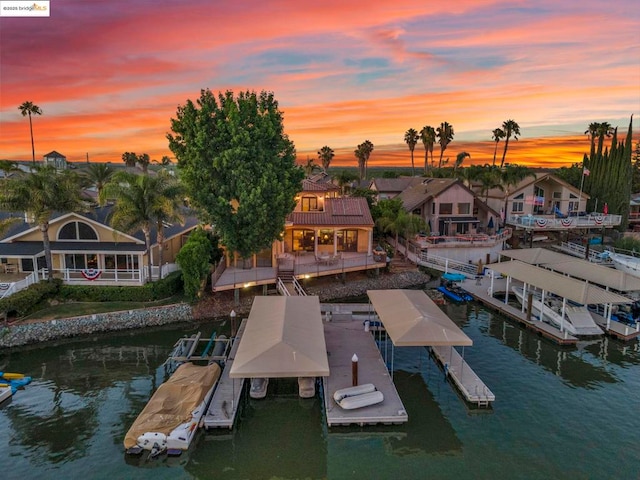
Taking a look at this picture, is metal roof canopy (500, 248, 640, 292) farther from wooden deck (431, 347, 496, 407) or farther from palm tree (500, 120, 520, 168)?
palm tree (500, 120, 520, 168)

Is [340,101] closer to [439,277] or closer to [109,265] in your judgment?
[439,277]

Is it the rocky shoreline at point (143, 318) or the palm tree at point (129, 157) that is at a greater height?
the palm tree at point (129, 157)

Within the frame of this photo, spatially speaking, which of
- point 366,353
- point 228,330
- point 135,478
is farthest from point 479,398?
point 228,330

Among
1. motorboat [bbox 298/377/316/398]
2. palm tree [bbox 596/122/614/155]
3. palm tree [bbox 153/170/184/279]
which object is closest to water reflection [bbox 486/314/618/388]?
motorboat [bbox 298/377/316/398]

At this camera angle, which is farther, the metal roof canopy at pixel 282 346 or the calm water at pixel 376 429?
the metal roof canopy at pixel 282 346

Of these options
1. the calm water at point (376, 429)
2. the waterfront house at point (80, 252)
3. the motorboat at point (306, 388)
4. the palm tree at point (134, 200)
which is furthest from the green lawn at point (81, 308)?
the motorboat at point (306, 388)

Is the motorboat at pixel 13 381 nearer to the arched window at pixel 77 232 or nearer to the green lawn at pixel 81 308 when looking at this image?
the green lawn at pixel 81 308

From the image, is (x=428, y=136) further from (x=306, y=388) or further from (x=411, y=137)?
(x=306, y=388)
